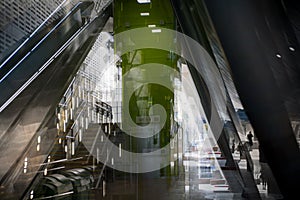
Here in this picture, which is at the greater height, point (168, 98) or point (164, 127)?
point (168, 98)

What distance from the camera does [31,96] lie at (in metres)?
4.08

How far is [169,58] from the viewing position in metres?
8.59

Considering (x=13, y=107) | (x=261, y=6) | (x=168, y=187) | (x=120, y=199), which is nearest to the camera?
(x=261, y=6)

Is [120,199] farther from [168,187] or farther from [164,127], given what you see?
[164,127]

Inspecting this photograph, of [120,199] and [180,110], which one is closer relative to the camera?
[120,199]

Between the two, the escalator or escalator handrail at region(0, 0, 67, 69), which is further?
escalator handrail at region(0, 0, 67, 69)

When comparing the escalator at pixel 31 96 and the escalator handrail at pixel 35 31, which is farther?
the escalator handrail at pixel 35 31

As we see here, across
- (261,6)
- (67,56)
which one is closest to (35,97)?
(67,56)

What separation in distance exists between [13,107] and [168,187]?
3905mm

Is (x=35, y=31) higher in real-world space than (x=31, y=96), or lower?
higher

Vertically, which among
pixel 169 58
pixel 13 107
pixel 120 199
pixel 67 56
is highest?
pixel 169 58

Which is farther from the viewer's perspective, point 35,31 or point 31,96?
point 35,31

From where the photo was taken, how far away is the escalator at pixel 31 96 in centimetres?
353

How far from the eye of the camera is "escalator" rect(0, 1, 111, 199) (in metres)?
3.53
